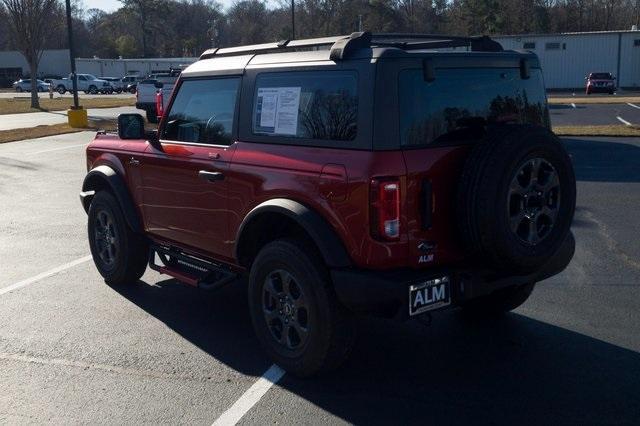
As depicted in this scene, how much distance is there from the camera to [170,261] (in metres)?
6.31

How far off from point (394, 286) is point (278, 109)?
152 centimetres

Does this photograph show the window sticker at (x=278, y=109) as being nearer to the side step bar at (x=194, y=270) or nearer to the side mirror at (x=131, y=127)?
the side step bar at (x=194, y=270)

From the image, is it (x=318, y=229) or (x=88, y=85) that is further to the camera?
(x=88, y=85)

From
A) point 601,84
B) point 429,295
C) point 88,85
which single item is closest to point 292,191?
point 429,295

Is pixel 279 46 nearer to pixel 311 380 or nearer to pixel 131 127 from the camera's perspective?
pixel 131 127

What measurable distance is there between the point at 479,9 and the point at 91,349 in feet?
202

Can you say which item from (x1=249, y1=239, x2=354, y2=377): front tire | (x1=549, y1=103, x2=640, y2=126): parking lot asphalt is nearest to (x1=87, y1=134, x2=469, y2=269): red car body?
(x1=249, y1=239, x2=354, y2=377): front tire

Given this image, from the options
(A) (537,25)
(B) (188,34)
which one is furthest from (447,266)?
(B) (188,34)

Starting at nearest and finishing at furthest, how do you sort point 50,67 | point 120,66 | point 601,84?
point 601,84 → point 120,66 → point 50,67

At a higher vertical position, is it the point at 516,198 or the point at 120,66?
the point at 120,66

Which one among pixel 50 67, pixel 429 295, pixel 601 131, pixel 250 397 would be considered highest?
pixel 50 67

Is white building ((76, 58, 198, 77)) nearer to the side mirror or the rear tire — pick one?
the side mirror

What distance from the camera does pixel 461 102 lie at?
4594mm

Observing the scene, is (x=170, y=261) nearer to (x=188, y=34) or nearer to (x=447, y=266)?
(x=447, y=266)
